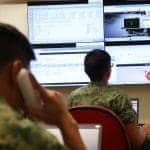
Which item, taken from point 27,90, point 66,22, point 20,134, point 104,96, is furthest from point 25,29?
point 20,134

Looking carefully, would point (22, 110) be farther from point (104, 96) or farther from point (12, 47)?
point (104, 96)

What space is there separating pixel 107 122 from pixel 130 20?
2013 mm

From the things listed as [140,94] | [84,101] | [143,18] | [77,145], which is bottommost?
[140,94]

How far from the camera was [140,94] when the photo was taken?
4133 mm

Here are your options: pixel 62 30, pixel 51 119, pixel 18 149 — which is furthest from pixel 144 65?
pixel 18 149

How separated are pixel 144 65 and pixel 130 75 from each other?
0.16 meters

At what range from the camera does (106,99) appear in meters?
2.58

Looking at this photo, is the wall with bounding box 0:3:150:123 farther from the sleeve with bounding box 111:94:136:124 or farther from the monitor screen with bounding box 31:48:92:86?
the sleeve with bounding box 111:94:136:124

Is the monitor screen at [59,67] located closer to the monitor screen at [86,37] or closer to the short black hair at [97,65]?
the monitor screen at [86,37]

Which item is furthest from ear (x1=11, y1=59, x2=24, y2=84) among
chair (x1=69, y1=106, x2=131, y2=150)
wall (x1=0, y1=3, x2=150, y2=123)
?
wall (x1=0, y1=3, x2=150, y2=123)

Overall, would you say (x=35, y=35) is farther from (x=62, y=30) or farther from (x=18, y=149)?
(x=18, y=149)

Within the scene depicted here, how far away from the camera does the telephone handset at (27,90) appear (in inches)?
43.8

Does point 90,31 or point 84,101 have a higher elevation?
point 90,31

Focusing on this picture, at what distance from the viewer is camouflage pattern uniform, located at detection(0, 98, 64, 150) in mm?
970
